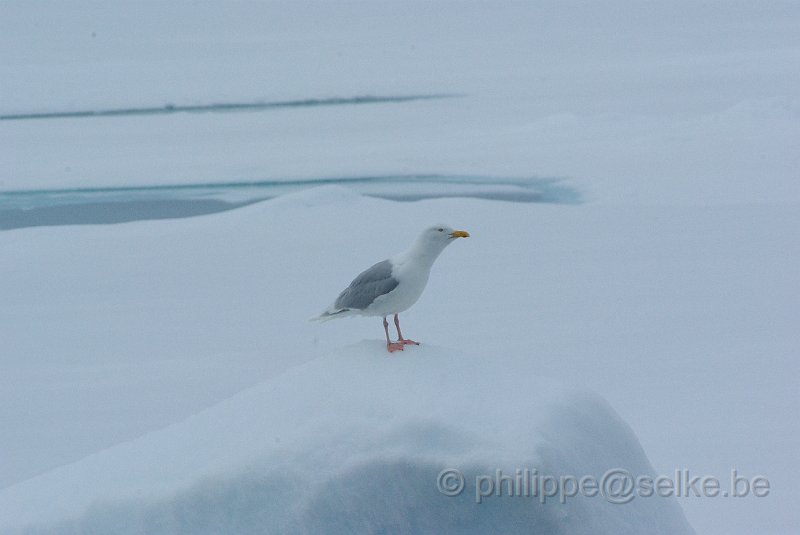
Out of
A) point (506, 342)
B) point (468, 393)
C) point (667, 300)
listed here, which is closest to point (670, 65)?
point (667, 300)

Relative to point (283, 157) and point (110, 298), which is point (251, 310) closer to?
point (110, 298)

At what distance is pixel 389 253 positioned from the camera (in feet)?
24.6

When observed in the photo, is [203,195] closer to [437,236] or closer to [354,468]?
[437,236]

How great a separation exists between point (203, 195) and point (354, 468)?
7.77 meters

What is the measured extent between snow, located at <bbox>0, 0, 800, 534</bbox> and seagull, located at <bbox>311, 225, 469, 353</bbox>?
0.13 metres

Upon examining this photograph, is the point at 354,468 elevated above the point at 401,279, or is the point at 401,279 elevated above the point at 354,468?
the point at 401,279

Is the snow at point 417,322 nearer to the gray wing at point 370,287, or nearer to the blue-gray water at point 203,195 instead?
the gray wing at point 370,287

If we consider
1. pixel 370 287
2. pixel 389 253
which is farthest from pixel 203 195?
pixel 370 287

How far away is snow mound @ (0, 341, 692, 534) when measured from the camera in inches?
99.0

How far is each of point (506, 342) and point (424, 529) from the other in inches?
137

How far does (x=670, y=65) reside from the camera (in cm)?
1448

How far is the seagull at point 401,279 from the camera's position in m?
3.10

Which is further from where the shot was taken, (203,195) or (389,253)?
(203,195)

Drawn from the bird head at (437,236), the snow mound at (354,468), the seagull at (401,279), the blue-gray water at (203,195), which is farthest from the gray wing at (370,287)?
the blue-gray water at (203,195)
